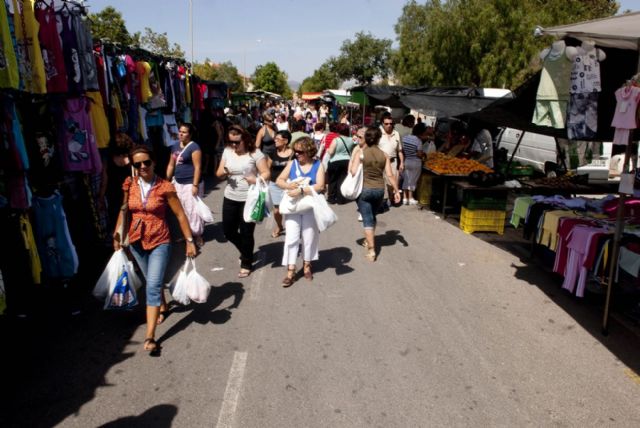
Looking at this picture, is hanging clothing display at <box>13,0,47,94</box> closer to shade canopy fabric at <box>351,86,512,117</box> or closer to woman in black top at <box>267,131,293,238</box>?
woman in black top at <box>267,131,293,238</box>

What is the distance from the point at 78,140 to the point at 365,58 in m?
64.0

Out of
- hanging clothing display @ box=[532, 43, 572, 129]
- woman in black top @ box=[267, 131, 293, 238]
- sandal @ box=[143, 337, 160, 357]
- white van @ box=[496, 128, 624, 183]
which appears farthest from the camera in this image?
white van @ box=[496, 128, 624, 183]

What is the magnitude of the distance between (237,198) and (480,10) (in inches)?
1012

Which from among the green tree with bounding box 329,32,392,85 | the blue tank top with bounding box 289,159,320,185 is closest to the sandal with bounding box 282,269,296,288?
the blue tank top with bounding box 289,159,320,185

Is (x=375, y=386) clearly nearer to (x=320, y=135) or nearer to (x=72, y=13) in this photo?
(x=72, y=13)

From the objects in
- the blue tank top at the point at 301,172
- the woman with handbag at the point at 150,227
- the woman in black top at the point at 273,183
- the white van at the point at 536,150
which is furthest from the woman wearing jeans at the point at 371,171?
the white van at the point at 536,150

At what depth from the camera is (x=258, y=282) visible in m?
6.21

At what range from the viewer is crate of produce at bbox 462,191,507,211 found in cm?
897

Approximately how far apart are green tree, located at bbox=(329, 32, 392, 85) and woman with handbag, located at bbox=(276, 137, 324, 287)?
61.7 m

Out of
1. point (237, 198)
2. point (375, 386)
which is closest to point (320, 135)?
point (237, 198)

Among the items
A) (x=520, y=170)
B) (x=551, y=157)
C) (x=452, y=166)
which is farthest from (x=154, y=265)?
(x=551, y=157)

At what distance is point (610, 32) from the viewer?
4.47 metres

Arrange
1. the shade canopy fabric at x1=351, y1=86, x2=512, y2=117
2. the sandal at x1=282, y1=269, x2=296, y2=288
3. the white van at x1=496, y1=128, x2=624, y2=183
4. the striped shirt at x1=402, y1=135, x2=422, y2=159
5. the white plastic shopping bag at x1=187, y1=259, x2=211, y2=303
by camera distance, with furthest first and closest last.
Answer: the white van at x1=496, y1=128, x2=624, y2=183 → the shade canopy fabric at x1=351, y1=86, x2=512, y2=117 → the striped shirt at x1=402, y1=135, x2=422, y2=159 → the sandal at x1=282, y1=269, x2=296, y2=288 → the white plastic shopping bag at x1=187, y1=259, x2=211, y2=303

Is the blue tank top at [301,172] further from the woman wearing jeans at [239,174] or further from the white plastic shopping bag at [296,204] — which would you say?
the woman wearing jeans at [239,174]
